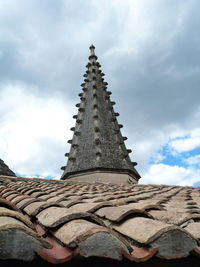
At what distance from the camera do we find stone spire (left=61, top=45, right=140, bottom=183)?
17.8 m

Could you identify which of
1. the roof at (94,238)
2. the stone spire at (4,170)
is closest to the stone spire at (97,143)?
the stone spire at (4,170)

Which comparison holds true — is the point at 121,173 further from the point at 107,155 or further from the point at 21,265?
the point at 21,265

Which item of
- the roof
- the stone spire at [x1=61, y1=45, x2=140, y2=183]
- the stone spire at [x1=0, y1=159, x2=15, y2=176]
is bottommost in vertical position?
the roof

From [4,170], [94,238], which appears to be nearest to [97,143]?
[4,170]

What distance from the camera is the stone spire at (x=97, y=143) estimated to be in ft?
58.4

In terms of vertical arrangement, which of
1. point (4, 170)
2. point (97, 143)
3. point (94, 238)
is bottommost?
point (94, 238)

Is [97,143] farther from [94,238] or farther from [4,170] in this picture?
[94,238]

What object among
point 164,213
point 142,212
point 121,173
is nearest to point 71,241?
point 142,212

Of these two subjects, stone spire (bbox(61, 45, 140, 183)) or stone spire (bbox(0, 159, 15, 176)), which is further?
stone spire (bbox(61, 45, 140, 183))

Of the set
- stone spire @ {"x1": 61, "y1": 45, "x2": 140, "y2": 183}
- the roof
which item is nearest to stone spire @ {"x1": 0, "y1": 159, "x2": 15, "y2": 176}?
stone spire @ {"x1": 61, "y1": 45, "x2": 140, "y2": 183}

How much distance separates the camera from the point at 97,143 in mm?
18375

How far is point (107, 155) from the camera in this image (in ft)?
60.0

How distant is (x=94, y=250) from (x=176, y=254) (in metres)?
0.56

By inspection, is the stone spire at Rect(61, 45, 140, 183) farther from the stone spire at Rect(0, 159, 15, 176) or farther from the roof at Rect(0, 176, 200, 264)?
the roof at Rect(0, 176, 200, 264)
